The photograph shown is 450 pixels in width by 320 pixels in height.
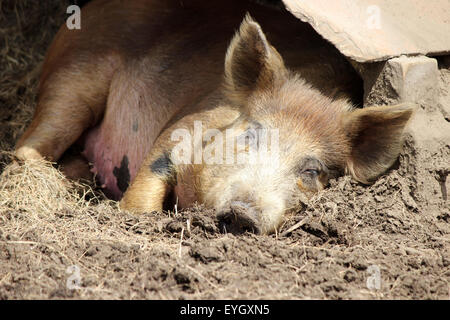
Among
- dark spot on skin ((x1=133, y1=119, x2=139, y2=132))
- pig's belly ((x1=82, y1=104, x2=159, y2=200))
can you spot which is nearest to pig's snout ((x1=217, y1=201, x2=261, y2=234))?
pig's belly ((x1=82, y1=104, x2=159, y2=200))

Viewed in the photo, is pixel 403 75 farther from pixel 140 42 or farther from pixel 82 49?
pixel 82 49

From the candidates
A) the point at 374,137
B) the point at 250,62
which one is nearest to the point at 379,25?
the point at 374,137

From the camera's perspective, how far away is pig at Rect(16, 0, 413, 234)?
152 inches

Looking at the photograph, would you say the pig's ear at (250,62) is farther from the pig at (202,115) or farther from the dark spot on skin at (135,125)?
the dark spot on skin at (135,125)

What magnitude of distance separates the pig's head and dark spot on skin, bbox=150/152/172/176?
1.35 ft

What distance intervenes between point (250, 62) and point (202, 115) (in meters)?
0.54

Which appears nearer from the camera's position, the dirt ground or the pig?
the dirt ground

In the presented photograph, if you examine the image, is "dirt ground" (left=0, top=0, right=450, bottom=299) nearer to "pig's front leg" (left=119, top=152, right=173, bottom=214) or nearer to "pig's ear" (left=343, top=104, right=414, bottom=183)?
"pig's ear" (left=343, top=104, right=414, bottom=183)

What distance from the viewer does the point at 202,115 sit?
176 inches

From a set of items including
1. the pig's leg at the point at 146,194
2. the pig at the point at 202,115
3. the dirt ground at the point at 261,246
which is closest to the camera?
the dirt ground at the point at 261,246

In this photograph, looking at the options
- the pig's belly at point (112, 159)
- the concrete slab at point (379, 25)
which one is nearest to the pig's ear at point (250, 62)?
the concrete slab at point (379, 25)

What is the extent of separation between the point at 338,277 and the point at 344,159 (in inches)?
44.2

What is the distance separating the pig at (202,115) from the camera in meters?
3.86

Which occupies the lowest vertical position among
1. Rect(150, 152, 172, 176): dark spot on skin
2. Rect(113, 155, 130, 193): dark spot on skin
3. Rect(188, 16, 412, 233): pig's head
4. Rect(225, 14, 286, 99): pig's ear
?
Rect(113, 155, 130, 193): dark spot on skin
